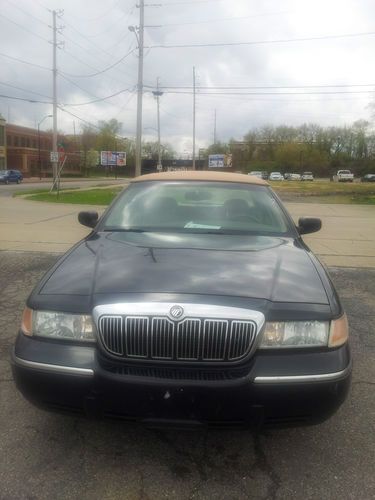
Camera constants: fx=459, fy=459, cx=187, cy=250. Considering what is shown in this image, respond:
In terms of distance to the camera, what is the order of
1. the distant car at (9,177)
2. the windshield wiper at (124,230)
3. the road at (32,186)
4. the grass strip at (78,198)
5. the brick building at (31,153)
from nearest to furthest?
the windshield wiper at (124,230) < the grass strip at (78,198) < the road at (32,186) < the distant car at (9,177) < the brick building at (31,153)

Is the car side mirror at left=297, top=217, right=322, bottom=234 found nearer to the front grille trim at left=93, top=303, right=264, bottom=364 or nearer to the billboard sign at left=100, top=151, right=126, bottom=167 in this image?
the front grille trim at left=93, top=303, right=264, bottom=364

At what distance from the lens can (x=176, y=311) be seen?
2.18 metres

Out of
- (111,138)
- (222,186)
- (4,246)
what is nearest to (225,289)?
(222,186)

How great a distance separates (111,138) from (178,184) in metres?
105

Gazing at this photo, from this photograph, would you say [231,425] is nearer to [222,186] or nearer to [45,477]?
[45,477]

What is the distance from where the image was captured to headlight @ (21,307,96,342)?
7.55 ft

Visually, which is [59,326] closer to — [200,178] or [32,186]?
[200,178]

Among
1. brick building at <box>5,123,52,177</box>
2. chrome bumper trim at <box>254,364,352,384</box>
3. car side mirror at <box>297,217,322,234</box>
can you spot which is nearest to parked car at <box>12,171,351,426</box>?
chrome bumper trim at <box>254,364,352,384</box>

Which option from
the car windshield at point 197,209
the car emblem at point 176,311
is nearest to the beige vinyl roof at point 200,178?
the car windshield at point 197,209

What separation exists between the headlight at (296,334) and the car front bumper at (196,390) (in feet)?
0.17

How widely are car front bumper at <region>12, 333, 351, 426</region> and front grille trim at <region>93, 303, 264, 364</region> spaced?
0.09 meters

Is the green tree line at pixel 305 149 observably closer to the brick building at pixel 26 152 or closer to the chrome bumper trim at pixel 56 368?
the brick building at pixel 26 152

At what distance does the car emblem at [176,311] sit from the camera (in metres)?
2.17

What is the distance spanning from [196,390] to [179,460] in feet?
2.10
